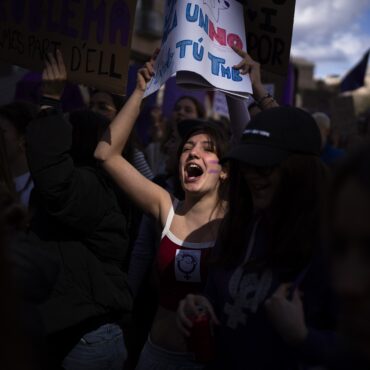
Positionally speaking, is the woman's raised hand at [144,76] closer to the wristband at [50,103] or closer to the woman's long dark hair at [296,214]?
the wristband at [50,103]

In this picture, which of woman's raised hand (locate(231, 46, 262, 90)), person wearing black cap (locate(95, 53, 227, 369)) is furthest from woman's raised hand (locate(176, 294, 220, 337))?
woman's raised hand (locate(231, 46, 262, 90))

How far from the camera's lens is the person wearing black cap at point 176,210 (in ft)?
8.07

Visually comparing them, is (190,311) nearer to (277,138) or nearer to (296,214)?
(296,214)

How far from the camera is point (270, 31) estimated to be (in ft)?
9.47

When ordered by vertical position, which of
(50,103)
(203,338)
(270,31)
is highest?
(270,31)

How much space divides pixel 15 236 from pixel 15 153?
1647mm

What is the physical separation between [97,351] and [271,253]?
108 centimetres

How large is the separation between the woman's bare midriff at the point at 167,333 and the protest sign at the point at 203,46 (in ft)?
3.18

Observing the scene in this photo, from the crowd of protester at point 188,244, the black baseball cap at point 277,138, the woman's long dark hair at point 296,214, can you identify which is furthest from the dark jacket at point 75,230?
the woman's long dark hair at point 296,214

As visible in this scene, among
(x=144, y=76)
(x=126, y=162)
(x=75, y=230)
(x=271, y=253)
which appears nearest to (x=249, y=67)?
(x=144, y=76)

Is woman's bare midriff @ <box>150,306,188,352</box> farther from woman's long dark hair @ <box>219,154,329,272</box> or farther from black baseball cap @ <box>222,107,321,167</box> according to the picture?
black baseball cap @ <box>222,107,321,167</box>

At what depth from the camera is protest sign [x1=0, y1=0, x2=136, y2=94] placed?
2.71 meters

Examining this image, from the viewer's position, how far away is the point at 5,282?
1066 millimetres

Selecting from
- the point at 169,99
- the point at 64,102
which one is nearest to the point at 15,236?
the point at 64,102
